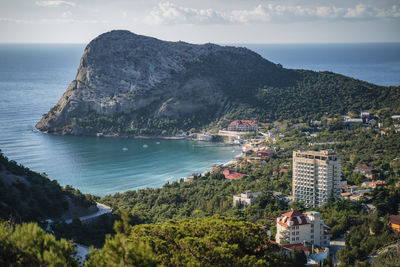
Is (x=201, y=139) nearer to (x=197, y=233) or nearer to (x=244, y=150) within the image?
(x=244, y=150)

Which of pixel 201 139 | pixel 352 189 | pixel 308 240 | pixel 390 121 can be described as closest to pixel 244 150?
pixel 201 139

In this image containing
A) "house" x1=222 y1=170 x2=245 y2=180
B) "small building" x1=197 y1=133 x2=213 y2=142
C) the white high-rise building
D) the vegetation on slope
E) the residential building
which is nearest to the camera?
the residential building

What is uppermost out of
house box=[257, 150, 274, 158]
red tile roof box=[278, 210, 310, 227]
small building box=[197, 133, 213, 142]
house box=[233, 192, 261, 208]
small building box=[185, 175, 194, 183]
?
small building box=[197, 133, 213, 142]

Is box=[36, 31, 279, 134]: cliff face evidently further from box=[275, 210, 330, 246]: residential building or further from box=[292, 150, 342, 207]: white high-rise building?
box=[275, 210, 330, 246]: residential building

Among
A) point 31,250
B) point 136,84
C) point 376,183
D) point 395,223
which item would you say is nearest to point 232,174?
point 376,183

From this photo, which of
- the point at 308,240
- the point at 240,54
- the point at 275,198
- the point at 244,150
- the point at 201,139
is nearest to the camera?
the point at 308,240

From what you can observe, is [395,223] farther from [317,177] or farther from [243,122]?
[243,122]

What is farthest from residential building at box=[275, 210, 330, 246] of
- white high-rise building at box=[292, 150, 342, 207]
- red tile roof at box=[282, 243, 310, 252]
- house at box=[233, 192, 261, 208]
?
house at box=[233, 192, 261, 208]
